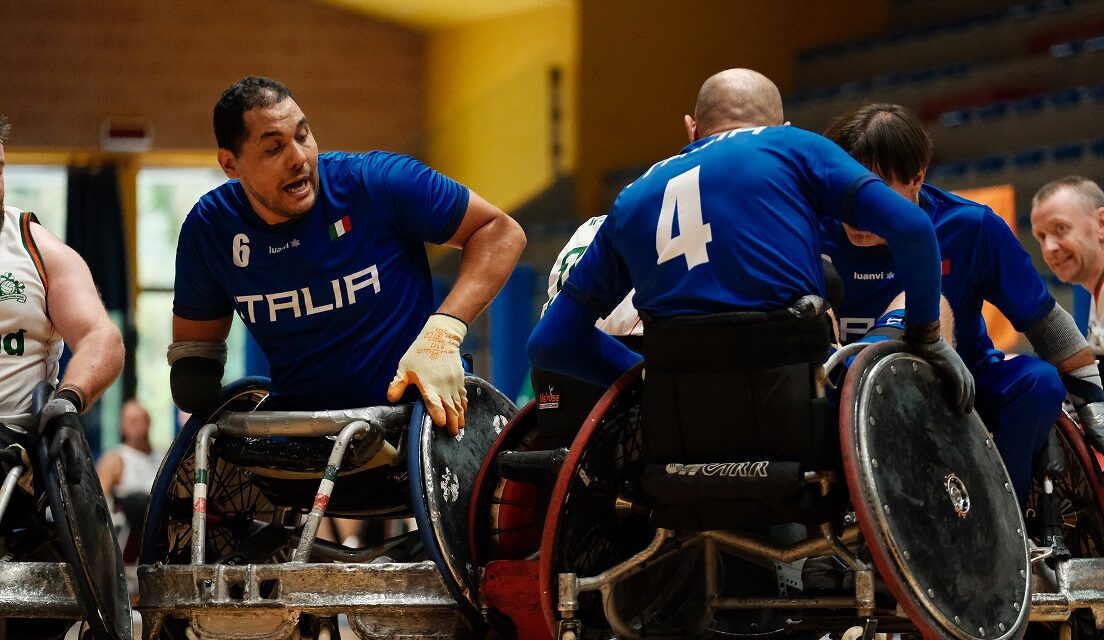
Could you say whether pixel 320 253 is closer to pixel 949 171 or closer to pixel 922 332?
pixel 922 332

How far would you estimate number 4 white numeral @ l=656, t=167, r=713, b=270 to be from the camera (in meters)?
2.82

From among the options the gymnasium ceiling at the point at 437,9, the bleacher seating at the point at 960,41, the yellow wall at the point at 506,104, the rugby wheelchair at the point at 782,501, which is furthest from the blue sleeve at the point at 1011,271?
the gymnasium ceiling at the point at 437,9

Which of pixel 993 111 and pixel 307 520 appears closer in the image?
pixel 307 520

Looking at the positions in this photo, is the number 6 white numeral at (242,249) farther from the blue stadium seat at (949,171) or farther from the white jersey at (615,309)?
the blue stadium seat at (949,171)

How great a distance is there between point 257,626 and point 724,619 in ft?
3.46

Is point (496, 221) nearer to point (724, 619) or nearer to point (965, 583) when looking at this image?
point (724, 619)

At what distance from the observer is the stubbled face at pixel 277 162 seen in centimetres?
359

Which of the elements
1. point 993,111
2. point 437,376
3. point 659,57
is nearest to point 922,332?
point 437,376

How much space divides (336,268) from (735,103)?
3.72ft

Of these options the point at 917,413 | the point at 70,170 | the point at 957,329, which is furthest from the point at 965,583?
the point at 70,170

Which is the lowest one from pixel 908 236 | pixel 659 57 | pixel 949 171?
pixel 908 236

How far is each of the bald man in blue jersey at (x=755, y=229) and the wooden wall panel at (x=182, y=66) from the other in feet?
32.3

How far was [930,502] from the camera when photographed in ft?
8.57

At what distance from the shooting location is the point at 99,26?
39.9 ft
